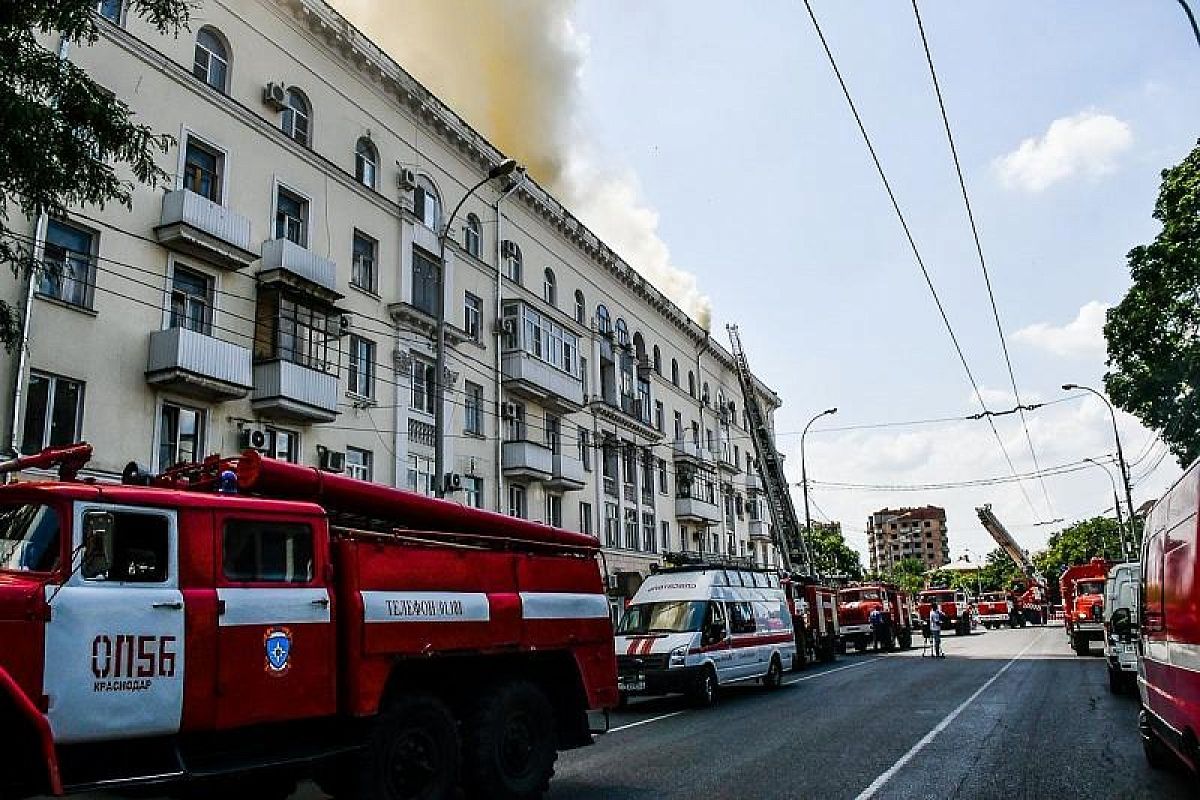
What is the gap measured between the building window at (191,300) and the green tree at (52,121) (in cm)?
938

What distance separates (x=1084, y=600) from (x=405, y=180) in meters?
25.9

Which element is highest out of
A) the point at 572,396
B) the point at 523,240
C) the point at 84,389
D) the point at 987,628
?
the point at 523,240

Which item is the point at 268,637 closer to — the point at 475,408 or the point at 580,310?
the point at 475,408

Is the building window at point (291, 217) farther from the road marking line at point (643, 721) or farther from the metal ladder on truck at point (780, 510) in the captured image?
the metal ladder on truck at point (780, 510)

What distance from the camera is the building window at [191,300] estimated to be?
2039cm

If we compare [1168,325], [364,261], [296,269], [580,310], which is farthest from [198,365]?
[1168,325]

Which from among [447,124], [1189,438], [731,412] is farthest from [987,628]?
[447,124]

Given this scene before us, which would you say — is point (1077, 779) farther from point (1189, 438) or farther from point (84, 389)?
point (1189, 438)

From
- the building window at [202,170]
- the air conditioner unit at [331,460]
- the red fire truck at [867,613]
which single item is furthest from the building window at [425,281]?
the red fire truck at [867,613]

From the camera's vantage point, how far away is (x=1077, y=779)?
9.23m

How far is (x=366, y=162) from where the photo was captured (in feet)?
90.0

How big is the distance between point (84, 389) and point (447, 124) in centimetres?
1570

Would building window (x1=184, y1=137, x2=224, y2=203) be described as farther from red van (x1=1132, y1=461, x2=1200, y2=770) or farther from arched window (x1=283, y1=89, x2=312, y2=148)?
red van (x1=1132, y1=461, x2=1200, y2=770)

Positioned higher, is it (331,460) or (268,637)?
(331,460)
